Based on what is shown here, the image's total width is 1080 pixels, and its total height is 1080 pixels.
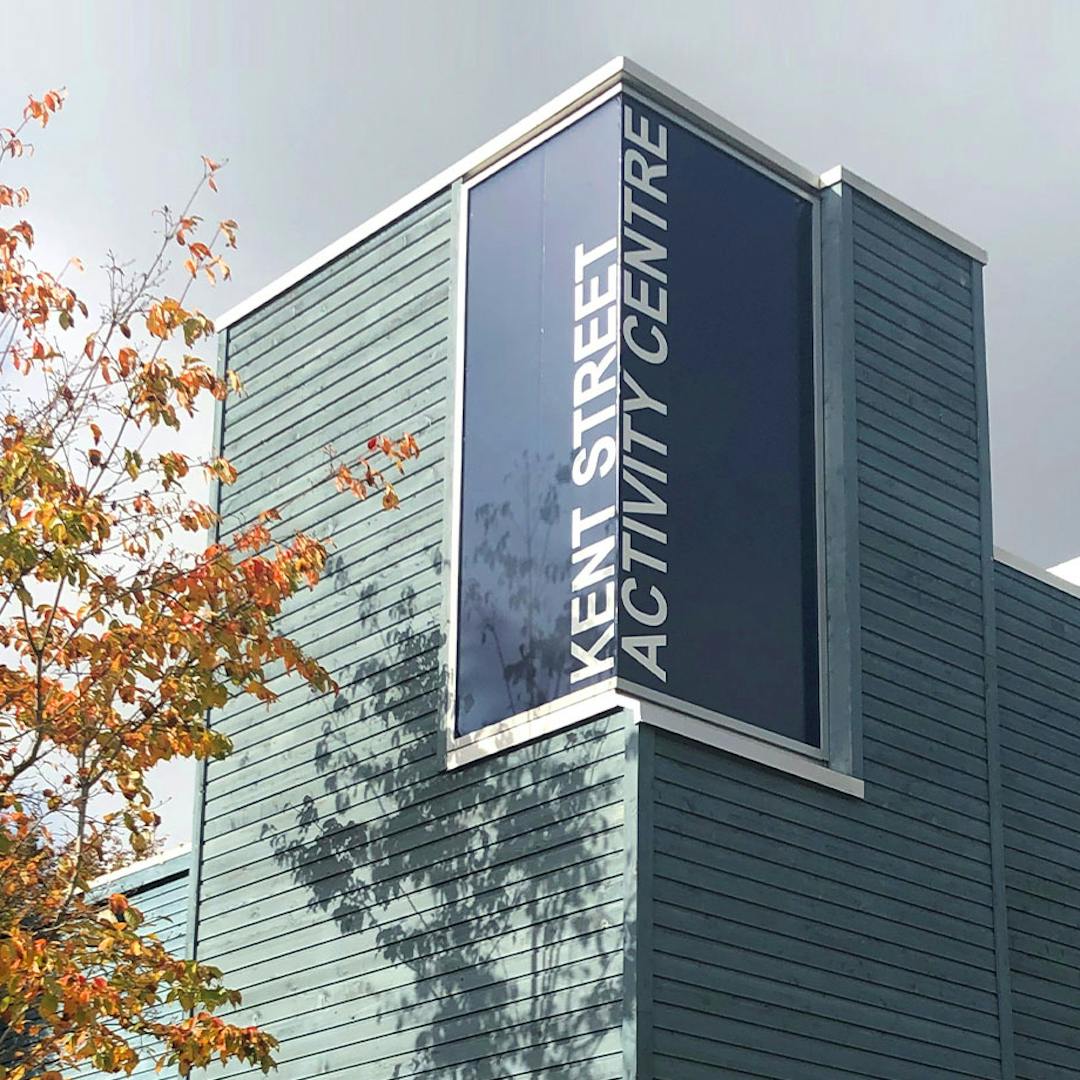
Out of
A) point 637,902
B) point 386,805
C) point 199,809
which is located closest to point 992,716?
point 637,902

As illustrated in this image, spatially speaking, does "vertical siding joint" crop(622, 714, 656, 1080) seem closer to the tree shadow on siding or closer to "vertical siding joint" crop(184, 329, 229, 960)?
the tree shadow on siding

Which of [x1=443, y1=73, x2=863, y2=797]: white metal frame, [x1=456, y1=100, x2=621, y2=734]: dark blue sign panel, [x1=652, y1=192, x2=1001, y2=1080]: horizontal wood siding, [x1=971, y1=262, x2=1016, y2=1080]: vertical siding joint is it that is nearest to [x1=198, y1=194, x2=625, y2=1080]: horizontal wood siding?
[x1=443, y1=73, x2=863, y2=797]: white metal frame

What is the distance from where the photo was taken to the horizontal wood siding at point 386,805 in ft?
38.0

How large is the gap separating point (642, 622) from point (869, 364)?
122 inches

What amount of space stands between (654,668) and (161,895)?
7140 mm

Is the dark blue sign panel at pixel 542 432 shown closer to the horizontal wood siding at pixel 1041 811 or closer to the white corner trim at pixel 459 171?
the white corner trim at pixel 459 171

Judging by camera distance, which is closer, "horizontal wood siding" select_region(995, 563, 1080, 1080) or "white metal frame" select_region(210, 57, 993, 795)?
"white metal frame" select_region(210, 57, 993, 795)

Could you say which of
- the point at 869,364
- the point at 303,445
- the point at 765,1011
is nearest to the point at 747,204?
the point at 869,364

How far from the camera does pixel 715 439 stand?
41.4 ft

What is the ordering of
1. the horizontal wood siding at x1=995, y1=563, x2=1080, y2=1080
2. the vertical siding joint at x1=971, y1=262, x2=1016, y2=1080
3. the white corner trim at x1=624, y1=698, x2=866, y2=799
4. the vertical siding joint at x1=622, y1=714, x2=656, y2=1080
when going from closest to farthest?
the vertical siding joint at x1=622, y1=714, x2=656, y2=1080 < the white corner trim at x1=624, y1=698, x2=866, y2=799 < the vertical siding joint at x1=971, y1=262, x2=1016, y2=1080 < the horizontal wood siding at x1=995, y1=563, x2=1080, y2=1080

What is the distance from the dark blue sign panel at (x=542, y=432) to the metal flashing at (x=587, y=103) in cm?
16

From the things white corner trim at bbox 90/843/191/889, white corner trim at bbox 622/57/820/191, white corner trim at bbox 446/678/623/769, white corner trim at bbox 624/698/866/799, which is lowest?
white corner trim at bbox 624/698/866/799

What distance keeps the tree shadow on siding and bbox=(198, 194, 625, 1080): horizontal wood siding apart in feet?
0.05

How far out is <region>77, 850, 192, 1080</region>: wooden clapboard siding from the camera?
16750 millimetres
